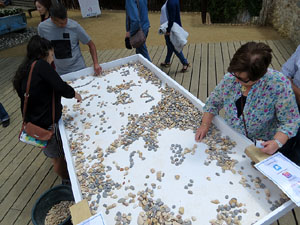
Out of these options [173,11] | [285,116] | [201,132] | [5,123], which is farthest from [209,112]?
[5,123]

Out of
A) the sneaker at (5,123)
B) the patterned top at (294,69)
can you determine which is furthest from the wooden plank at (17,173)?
the patterned top at (294,69)

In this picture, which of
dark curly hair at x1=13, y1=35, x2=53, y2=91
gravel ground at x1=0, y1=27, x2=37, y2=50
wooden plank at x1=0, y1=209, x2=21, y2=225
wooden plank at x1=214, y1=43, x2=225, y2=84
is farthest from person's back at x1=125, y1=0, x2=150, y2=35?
gravel ground at x1=0, y1=27, x2=37, y2=50

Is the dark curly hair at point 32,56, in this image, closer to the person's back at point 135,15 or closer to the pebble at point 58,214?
the pebble at point 58,214

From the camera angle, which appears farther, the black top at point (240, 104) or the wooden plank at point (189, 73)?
the wooden plank at point (189, 73)

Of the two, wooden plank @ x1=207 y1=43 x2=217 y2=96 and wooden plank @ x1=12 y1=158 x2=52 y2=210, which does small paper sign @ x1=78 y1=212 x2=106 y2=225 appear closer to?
wooden plank @ x1=12 y1=158 x2=52 y2=210

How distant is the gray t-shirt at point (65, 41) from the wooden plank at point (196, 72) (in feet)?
5.63

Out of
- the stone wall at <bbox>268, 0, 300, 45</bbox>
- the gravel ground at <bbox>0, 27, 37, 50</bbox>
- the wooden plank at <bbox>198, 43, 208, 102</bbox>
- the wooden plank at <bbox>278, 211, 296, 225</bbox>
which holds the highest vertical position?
the stone wall at <bbox>268, 0, 300, 45</bbox>

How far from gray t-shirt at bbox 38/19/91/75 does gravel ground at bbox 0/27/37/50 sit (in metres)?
5.23

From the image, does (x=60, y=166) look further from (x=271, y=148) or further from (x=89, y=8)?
(x=89, y=8)

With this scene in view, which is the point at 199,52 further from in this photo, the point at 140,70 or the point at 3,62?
the point at 3,62

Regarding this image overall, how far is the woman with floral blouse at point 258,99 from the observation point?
1.12 metres

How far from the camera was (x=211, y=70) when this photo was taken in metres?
3.95

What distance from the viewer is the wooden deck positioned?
6.80 feet

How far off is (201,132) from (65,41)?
1.69 meters
